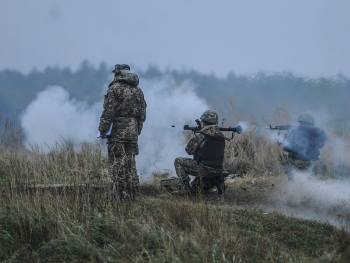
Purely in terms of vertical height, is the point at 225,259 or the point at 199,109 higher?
the point at 199,109

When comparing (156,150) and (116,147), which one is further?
(156,150)

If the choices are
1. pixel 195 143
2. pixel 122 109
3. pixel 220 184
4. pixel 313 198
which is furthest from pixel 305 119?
pixel 122 109

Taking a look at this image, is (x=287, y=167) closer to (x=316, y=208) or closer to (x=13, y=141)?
(x=316, y=208)

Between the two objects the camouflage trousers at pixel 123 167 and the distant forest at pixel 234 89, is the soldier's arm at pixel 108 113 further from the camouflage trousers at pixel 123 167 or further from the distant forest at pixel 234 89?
the distant forest at pixel 234 89

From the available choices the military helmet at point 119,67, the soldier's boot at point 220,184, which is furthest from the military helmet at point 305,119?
the military helmet at point 119,67

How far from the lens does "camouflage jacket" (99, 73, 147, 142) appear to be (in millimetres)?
11773

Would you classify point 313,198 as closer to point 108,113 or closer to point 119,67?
point 108,113

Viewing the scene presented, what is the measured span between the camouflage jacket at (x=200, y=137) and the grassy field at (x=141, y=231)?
7.39 ft

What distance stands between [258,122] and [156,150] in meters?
3.08

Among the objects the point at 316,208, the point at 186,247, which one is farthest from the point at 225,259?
the point at 316,208

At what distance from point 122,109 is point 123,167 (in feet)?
3.10

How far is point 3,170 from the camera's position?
43.2ft

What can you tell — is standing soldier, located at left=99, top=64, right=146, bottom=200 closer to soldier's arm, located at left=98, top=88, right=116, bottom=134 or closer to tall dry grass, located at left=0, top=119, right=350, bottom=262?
soldier's arm, located at left=98, top=88, right=116, bottom=134

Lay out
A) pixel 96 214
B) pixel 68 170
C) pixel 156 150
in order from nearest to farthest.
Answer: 1. pixel 96 214
2. pixel 68 170
3. pixel 156 150
